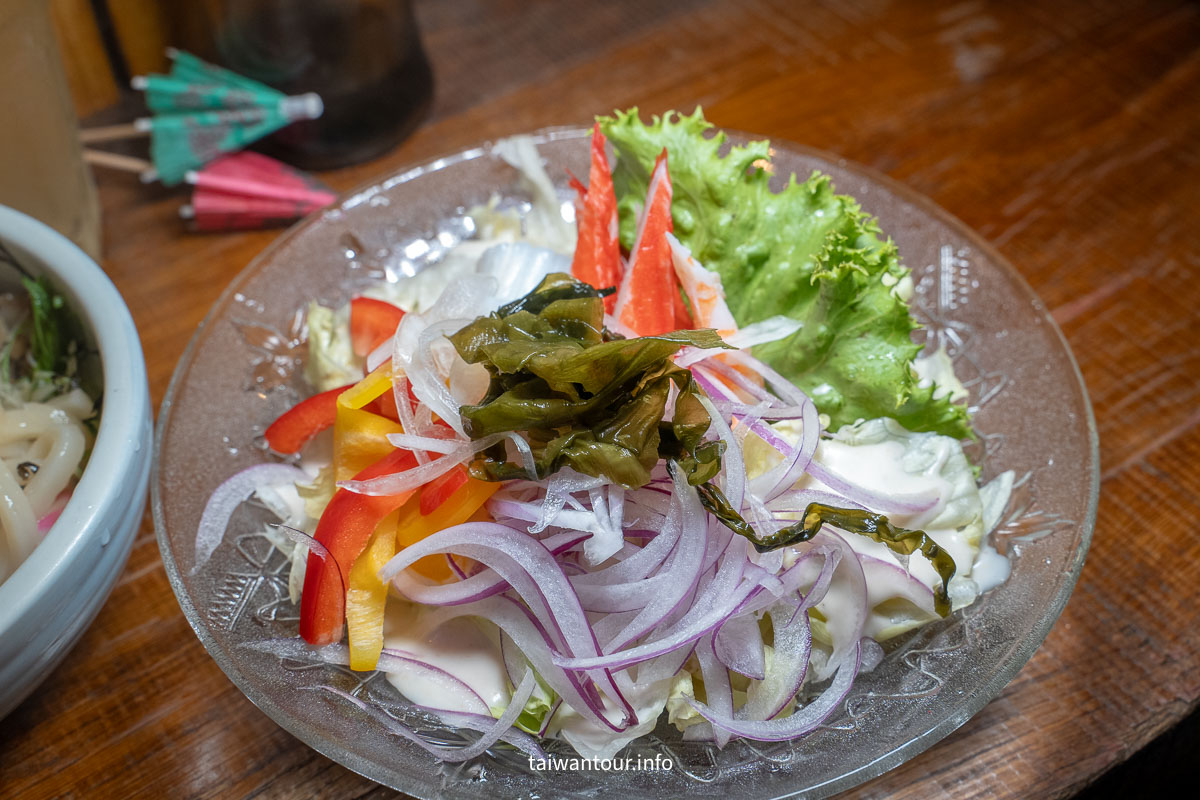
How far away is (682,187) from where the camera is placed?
1.47m

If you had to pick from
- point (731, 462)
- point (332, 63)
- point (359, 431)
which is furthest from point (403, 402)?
point (332, 63)

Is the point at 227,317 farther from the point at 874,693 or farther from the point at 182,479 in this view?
the point at 874,693

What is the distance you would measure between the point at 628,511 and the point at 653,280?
34 centimetres

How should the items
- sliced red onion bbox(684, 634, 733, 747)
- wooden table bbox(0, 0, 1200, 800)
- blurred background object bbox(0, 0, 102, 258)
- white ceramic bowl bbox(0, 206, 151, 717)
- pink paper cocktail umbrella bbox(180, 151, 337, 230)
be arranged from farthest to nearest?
pink paper cocktail umbrella bbox(180, 151, 337, 230), blurred background object bbox(0, 0, 102, 258), wooden table bbox(0, 0, 1200, 800), sliced red onion bbox(684, 634, 733, 747), white ceramic bowl bbox(0, 206, 151, 717)

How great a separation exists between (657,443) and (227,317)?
2.49 feet

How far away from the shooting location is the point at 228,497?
1287mm

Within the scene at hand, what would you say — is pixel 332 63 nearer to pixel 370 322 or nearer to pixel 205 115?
pixel 205 115

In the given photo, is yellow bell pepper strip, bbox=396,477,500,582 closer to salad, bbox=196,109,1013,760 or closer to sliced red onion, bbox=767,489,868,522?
salad, bbox=196,109,1013,760

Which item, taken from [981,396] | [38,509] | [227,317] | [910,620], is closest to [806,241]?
[981,396]

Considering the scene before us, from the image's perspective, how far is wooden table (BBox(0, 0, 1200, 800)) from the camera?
1235 millimetres

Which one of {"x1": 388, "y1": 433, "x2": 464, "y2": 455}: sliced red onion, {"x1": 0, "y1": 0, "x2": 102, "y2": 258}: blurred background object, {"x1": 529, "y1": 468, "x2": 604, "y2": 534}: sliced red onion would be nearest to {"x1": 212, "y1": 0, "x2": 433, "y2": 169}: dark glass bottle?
{"x1": 0, "y1": 0, "x2": 102, "y2": 258}: blurred background object

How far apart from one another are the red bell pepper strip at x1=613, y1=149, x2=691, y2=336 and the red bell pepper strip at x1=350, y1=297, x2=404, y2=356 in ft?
1.13

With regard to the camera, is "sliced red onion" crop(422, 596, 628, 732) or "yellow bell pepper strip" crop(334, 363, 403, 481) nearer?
"sliced red onion" crop(422, 596, 628, 732)

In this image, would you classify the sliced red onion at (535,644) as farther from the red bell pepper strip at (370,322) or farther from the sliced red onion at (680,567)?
the red bell pepper strip at (370,322)
